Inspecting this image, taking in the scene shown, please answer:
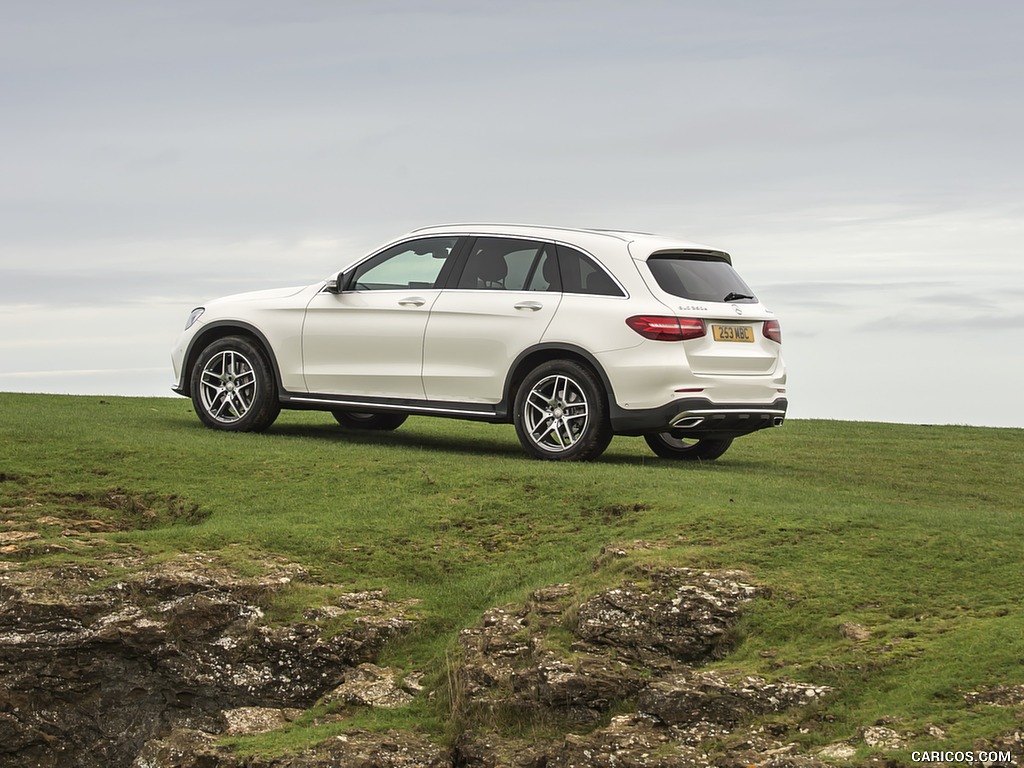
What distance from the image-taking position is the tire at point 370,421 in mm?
15086

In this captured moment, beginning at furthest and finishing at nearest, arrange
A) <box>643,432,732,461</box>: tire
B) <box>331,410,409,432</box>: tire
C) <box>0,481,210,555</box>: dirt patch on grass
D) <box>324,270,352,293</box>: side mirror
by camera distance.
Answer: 1. <box>331,410,409,432</box>: tire
2. <box>643,432,732,461</box>: tire
3. <box>324,270,352,293</box>: side mirror
4. <box>0,481,210,555</box>: dirt patch on grass

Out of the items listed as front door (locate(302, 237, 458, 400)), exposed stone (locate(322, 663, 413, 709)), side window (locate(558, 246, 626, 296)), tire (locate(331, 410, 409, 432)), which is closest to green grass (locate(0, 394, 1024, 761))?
exposed stone (locate(322, 663, 413, 709))

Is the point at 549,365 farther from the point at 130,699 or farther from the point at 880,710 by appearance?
the point at 880,710

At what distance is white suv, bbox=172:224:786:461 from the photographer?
37.3 ft

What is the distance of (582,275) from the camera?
11883mm

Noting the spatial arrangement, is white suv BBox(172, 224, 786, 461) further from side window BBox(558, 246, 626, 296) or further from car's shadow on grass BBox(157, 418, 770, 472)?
car's shadow on grass BBox(157, 418, 770, 472)

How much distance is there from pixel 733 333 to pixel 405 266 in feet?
11.1

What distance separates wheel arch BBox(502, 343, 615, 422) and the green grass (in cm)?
59

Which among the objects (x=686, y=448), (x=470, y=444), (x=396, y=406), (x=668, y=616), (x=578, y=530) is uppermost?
(x=396, y=406)

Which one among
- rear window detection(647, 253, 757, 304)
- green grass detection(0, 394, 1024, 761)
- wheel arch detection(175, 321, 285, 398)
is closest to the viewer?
green grass detection(0, 394, 1024, 761)

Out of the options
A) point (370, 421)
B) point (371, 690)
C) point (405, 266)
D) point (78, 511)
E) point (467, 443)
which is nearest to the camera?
point (371, 690)

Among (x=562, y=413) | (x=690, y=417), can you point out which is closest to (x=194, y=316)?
(x=562, y=413)

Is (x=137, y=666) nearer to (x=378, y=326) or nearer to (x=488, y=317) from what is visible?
(x=488, y=317)

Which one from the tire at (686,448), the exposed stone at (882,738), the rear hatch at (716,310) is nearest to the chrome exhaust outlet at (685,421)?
the rear hatch at (716,310)
